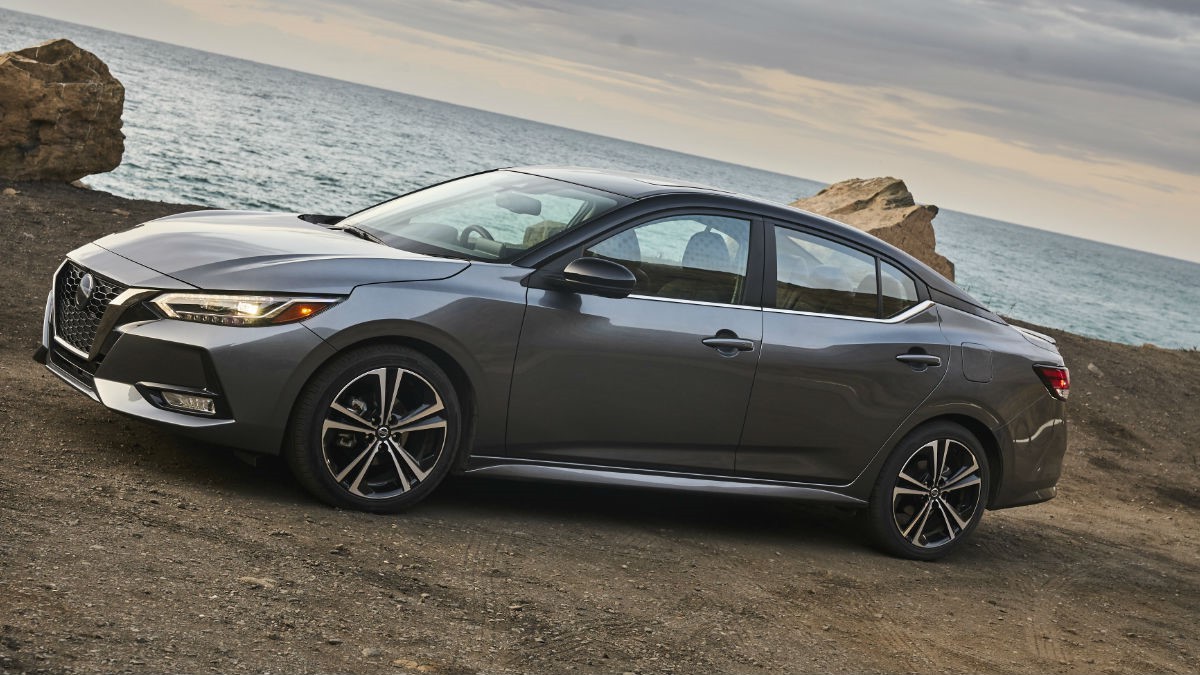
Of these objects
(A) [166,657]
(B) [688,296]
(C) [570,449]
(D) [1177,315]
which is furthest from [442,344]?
(D) [1177,315]

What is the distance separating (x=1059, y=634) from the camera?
19.9 feet

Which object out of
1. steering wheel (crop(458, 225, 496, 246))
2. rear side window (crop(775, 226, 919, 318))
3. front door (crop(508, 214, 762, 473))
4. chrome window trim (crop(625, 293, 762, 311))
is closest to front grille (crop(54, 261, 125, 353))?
steering wheel (crop(458, 225, 496, 246))

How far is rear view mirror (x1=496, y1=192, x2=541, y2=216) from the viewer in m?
6.15

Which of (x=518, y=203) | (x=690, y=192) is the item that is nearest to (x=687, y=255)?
(x=690, y=192)

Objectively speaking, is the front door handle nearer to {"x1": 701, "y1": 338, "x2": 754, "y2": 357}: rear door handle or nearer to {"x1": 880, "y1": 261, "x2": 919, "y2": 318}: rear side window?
{"x1": 701, "y1": 338, "x2": 754, "y2": 357}: rear door handle

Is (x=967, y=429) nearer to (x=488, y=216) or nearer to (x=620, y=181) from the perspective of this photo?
(x=620, y=181)

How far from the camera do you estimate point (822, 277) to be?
6.56 meters

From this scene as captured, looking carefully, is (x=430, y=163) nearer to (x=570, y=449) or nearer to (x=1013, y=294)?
(x=1013, y=294)

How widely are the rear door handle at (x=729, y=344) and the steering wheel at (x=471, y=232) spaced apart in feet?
3.78

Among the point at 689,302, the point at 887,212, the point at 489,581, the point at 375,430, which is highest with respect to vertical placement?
the point at 887,212

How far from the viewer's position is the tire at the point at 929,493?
→ 22.5 feet

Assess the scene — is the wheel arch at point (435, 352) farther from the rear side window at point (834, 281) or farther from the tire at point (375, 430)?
the rear side window at point (834, 281)

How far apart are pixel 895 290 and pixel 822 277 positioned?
557mm

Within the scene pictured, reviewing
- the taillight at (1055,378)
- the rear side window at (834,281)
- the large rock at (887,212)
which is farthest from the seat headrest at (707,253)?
the large rock at (887,212)
